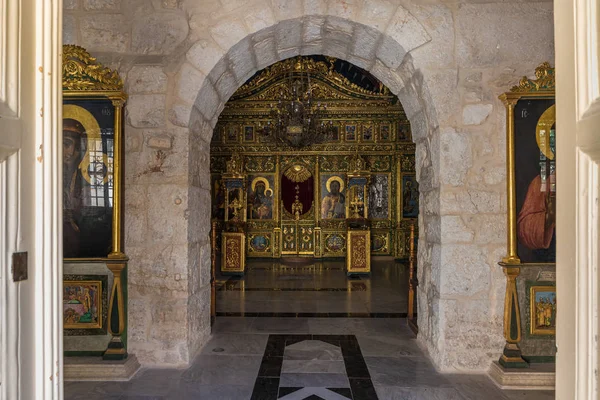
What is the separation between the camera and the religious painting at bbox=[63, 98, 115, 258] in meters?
3.05

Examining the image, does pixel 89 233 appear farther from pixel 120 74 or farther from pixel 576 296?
pixel 576 296

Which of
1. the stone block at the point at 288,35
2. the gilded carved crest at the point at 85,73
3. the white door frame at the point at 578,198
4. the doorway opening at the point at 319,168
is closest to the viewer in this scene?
the white door frame at the point at 578,198

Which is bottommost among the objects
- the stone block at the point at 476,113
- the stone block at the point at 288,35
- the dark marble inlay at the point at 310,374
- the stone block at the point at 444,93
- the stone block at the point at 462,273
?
the dark marble inlay at the point at 310,374

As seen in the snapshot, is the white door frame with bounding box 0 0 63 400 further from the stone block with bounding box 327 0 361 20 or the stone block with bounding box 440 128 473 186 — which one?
the stone block with bounding box 440 128 473 186

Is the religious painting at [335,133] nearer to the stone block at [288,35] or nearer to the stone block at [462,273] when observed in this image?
Answer: the stone block at [288,35]

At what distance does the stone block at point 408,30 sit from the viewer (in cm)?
312

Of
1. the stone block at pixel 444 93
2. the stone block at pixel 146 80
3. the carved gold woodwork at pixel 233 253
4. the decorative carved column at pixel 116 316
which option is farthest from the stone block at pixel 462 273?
the carved gold woodwork at pixel 233 253

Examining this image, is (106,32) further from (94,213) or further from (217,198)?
(217,198)

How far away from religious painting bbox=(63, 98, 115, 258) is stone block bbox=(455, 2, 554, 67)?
8.76 ft

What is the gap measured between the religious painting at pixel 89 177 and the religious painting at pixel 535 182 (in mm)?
2964

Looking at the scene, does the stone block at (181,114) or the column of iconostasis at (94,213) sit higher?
the stone block at (181,114)

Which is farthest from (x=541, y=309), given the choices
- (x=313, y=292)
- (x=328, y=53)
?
(x=313, y=292)

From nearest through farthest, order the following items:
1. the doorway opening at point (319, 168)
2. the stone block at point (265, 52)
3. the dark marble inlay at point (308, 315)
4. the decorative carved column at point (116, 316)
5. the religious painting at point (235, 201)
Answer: the decorative carved column at point (116, 316) < the stone block at point (265, 52) < the dark marble inlay at point (308, 315) < the religious painting at point (235, 201) < the doorway opening at point (319, 168)

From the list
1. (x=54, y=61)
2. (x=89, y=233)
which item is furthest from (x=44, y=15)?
(x=89, y=233)
